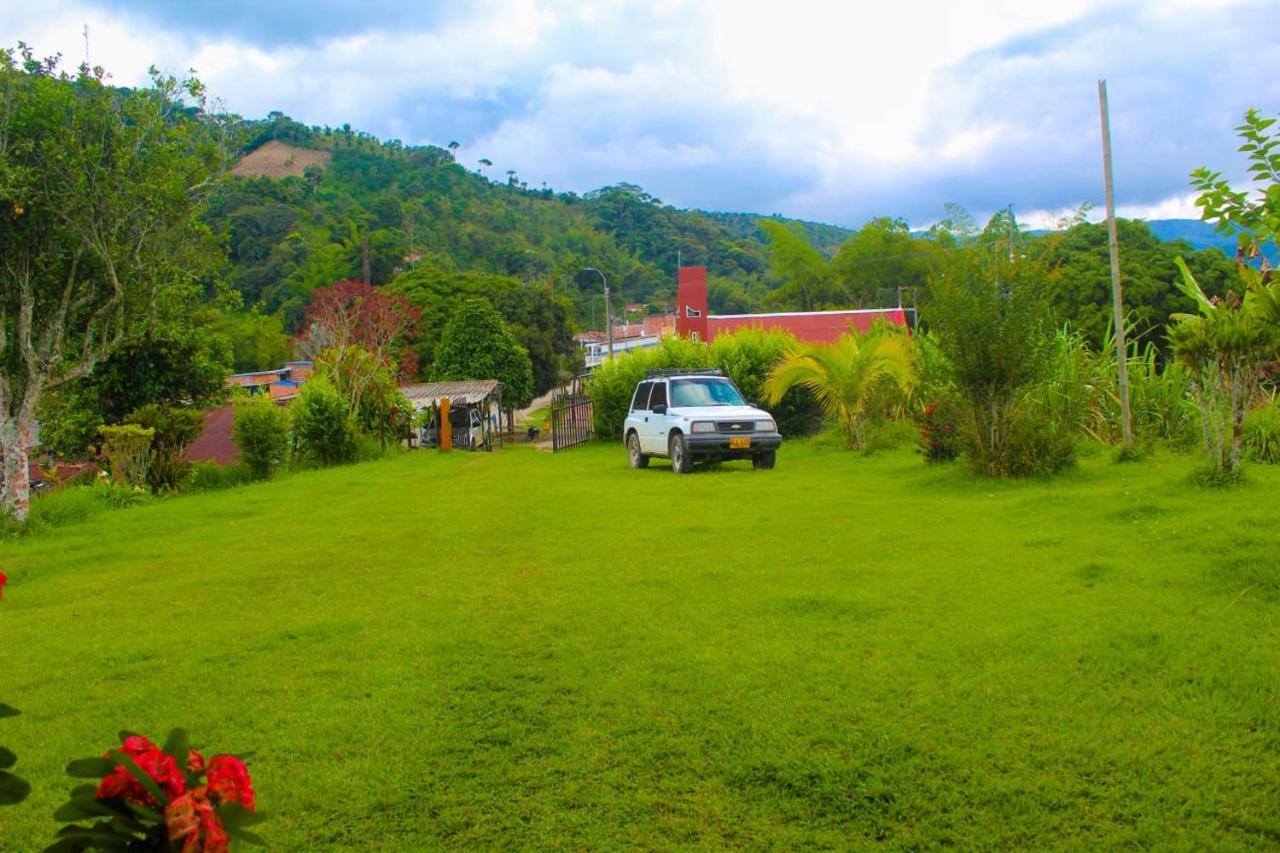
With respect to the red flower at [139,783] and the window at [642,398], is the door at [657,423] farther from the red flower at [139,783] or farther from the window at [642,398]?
the red flower at [139,783]

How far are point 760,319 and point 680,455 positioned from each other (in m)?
27.3

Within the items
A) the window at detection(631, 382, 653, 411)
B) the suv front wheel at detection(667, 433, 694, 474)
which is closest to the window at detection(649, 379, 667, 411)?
the window at detection(631, 382, 653, 411)

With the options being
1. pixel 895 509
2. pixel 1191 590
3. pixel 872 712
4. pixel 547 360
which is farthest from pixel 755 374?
pixel 547 360

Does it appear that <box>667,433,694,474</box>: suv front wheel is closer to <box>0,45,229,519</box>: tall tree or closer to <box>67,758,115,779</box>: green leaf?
<box>0,45,229,519</box>: tall tree

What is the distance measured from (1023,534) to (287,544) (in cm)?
671

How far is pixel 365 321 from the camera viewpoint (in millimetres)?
40312

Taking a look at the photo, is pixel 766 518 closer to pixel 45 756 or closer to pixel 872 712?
pixel 872 712

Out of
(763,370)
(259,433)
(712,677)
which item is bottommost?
(712,677)

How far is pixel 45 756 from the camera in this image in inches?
165

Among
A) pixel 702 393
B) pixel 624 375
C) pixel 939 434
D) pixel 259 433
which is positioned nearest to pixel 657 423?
pixel 702 393

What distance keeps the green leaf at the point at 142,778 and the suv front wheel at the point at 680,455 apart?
14.0 metres

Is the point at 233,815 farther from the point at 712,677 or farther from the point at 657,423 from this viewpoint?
the point at 657,423

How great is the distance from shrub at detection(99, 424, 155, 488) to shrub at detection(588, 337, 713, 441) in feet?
38.6

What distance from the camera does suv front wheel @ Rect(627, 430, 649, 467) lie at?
17844 millimetres
